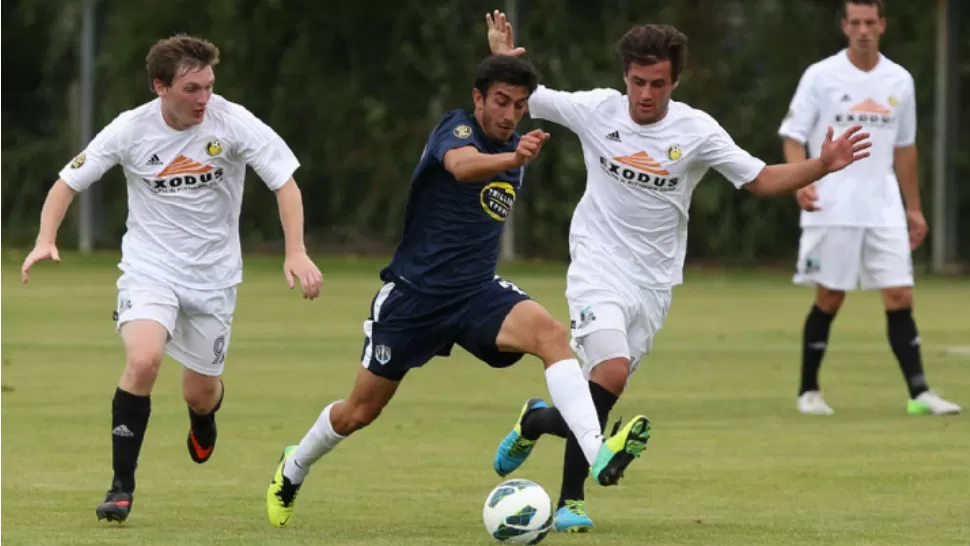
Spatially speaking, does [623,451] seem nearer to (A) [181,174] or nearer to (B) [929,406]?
(A) [181,174]

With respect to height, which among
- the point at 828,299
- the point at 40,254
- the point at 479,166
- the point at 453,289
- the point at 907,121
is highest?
the point at 479,166

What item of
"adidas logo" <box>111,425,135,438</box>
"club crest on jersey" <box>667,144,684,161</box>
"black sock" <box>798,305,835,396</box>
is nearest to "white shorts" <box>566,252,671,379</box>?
"club crest on jersey" <box>667,144,684,161</box>

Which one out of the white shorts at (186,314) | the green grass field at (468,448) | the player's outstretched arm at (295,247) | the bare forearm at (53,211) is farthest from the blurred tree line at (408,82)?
the bare forearm at (53,211)

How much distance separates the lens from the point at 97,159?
29.3 feet

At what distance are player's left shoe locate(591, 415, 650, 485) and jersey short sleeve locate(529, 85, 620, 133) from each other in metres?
1.83

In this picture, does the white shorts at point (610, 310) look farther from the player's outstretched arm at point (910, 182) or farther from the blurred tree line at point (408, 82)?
the blurred tree line at point (408, 82)

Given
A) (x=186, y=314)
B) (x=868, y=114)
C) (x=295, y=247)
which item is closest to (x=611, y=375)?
(x=295, y=247)

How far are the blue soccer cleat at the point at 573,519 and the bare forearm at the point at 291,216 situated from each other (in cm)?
152

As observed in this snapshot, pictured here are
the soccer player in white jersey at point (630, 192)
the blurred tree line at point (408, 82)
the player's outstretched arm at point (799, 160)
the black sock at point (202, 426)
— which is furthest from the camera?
the blurred tree line at point (408, 82)

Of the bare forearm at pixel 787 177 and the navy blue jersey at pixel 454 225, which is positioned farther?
the navy blue jersey at pixel 454 225

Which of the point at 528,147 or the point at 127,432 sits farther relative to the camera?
the point at 127,432

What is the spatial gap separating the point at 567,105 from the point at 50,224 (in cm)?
221

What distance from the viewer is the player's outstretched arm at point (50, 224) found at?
27.8ft

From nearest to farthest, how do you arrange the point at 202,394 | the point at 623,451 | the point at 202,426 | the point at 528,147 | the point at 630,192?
the point at 623,451, the point at 528,147, the point at 630,192, the point at 202,394, the point at 202,426
